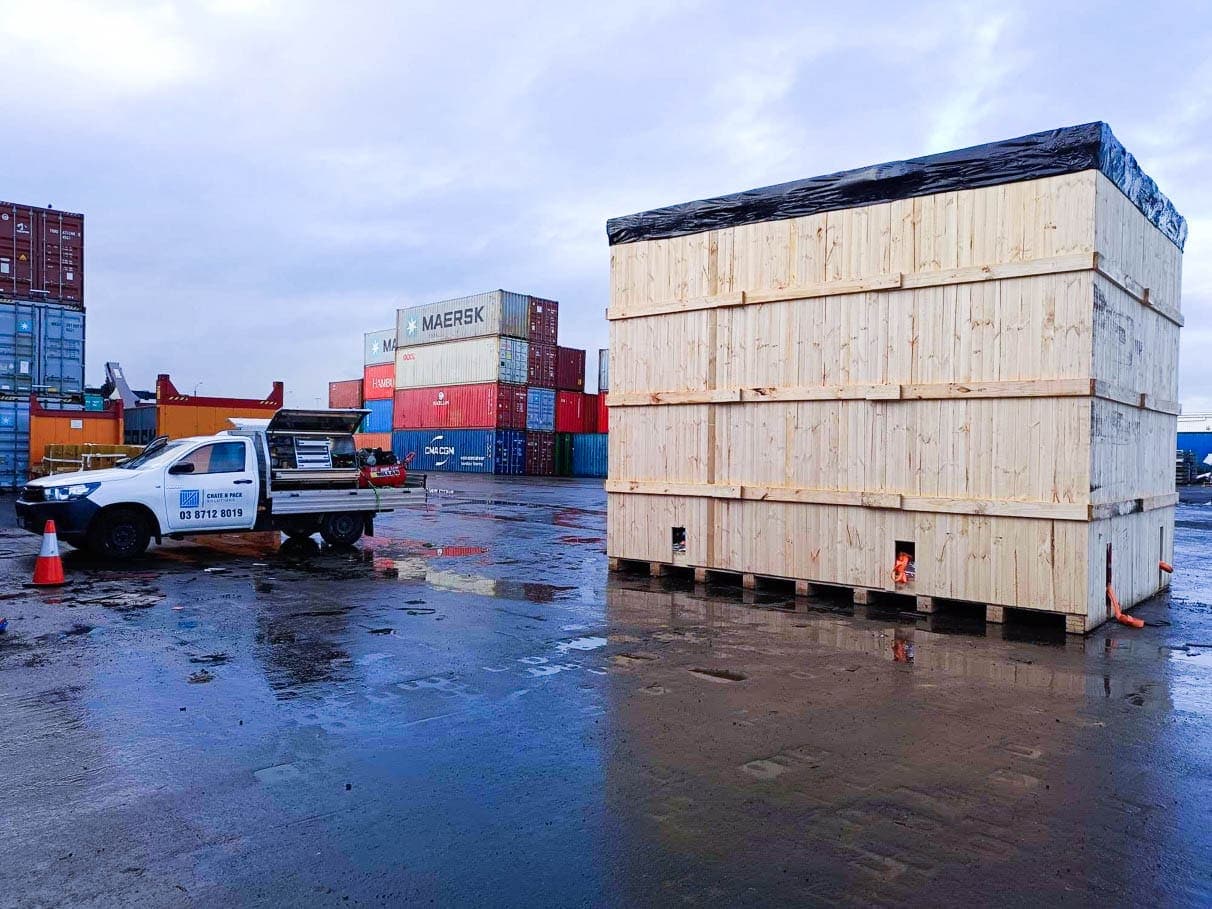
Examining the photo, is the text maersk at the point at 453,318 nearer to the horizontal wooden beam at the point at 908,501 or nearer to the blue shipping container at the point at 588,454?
the blue shipping container at the point at 588,454

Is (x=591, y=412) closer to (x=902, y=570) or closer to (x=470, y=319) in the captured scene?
(x=470, y=319)

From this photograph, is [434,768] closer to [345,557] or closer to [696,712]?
[696,712]

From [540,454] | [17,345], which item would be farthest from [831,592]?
[540,454]

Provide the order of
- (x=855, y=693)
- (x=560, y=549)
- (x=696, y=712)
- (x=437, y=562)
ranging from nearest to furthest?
1. (x=696, y=712)
2. (x=855, y=693)
3. (x=437, y=562)
4. (x=560, y=549)

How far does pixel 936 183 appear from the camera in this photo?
9039mm

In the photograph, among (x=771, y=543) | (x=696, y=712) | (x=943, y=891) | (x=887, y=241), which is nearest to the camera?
(x=943, y=891)

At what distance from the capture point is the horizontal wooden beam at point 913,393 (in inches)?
323

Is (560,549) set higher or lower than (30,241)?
lower

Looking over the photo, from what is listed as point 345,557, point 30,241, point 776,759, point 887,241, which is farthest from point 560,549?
point 30,241

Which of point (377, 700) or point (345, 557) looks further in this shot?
point (345, 557)

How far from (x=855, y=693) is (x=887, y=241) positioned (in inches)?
206

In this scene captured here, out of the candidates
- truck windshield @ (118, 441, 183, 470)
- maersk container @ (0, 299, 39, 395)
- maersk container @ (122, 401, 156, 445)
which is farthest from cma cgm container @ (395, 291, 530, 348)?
truck windshield @ (118, 441, 183, 470)

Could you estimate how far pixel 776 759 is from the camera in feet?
15.7

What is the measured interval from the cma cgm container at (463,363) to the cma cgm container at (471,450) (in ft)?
9.46
